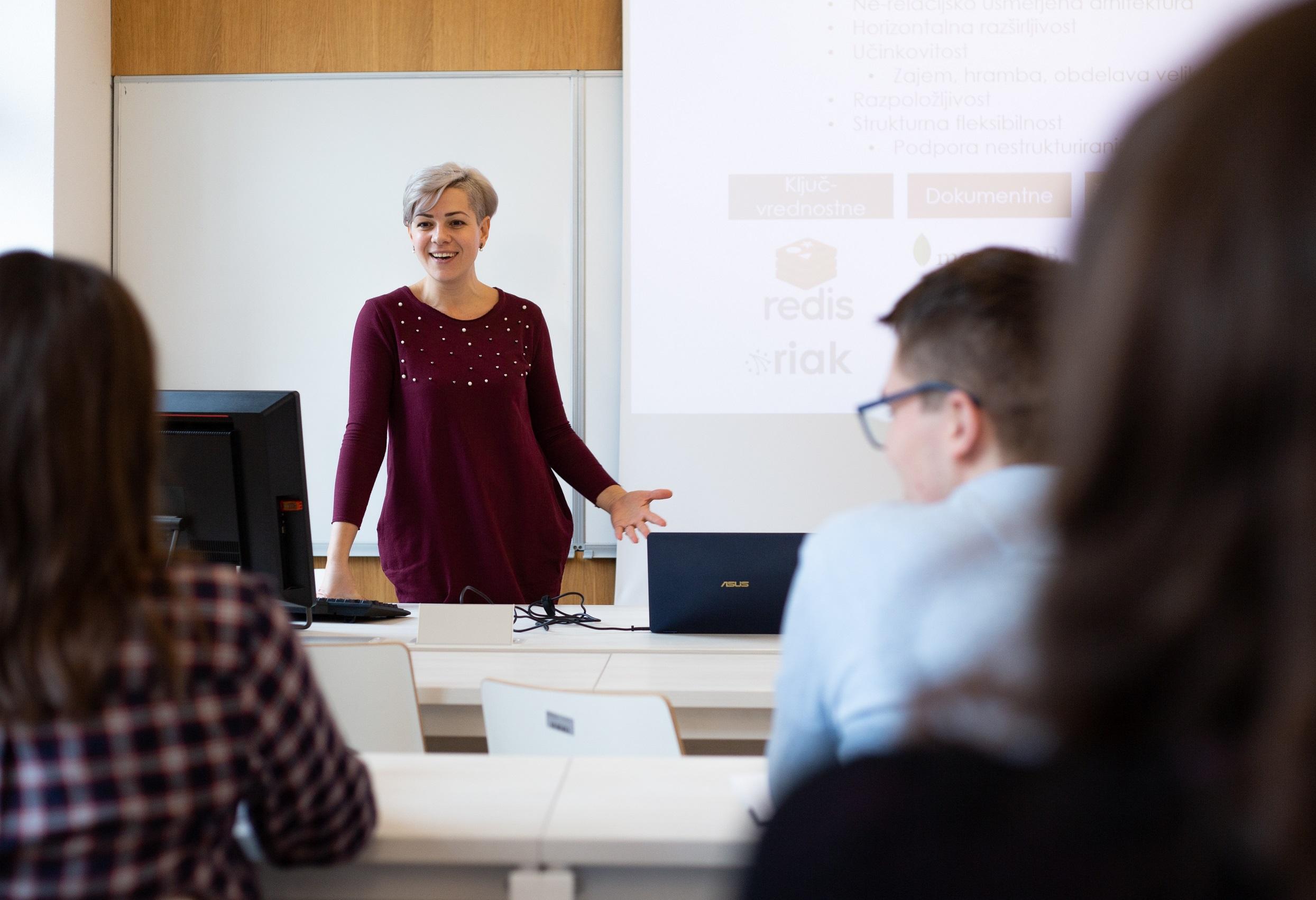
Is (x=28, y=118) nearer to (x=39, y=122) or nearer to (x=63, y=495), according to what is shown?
(x=39, y=122)

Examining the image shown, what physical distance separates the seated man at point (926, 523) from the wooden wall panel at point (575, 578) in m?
2.86

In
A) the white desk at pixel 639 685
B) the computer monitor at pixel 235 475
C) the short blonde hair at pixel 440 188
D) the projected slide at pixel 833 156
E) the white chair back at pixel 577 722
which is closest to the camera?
the white chair back at pixel 577 722

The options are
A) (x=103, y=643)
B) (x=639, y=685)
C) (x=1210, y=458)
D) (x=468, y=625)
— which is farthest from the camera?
(x=468, y=625)

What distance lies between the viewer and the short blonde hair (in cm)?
273

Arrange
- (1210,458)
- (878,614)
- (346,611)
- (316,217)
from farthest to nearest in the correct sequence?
1. (316,217)
2. (346,611)
3. (878,614)
4. (1210,458)

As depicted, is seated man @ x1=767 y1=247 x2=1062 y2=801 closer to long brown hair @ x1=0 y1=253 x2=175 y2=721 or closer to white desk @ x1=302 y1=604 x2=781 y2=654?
long brown hair @ x1=0 y1=253 x2=175 y2=721

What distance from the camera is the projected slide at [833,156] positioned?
3.65 meters

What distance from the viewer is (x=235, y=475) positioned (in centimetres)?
205

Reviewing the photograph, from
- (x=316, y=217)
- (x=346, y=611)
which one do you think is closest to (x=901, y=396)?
(x=346, y=611)

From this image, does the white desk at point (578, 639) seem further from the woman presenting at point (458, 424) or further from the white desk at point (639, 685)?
the woman presenting at point (458, 424)

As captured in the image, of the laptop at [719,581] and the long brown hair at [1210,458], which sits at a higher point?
the long brown hair at [1210,458]

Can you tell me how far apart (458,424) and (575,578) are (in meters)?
1.36

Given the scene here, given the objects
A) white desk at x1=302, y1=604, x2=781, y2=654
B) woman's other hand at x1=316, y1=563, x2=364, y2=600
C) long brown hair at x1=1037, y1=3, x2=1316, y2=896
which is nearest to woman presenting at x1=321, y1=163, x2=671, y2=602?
woman's other hand at x1=316, y1=563, x2=364, y2=600

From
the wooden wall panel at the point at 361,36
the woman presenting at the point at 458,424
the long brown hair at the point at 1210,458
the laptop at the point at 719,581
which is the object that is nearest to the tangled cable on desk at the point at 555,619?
the laptop at the point at 719,581
